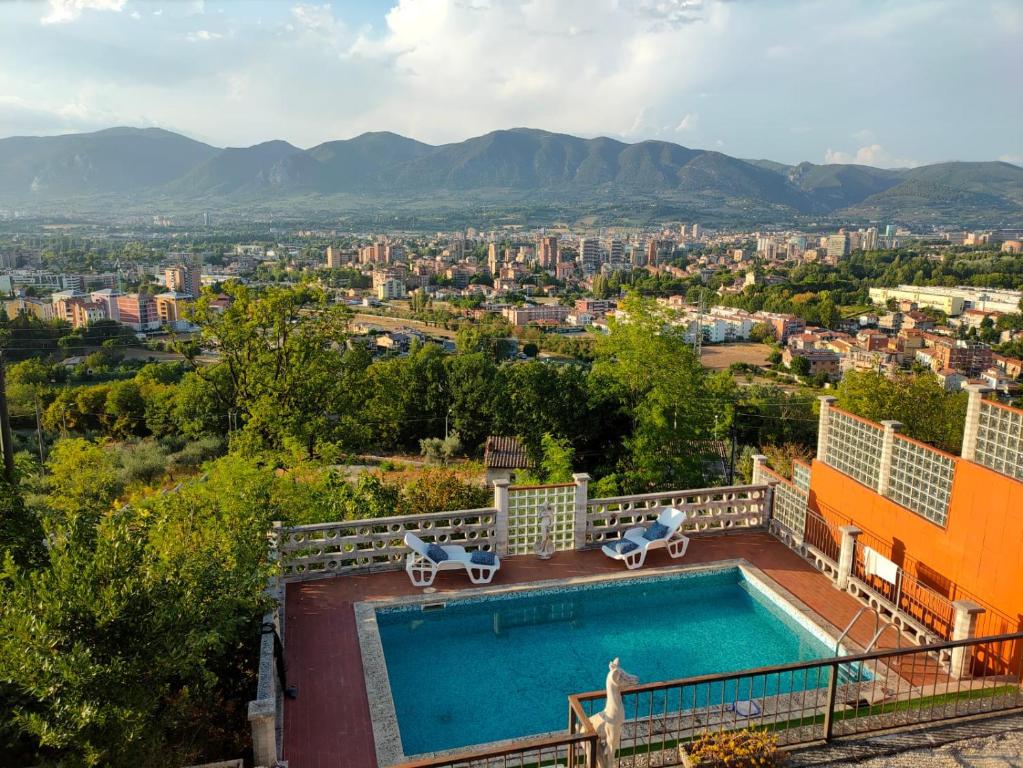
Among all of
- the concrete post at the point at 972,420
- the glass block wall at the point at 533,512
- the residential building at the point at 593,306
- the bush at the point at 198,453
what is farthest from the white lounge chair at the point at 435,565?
the residential building at the point at 593,306

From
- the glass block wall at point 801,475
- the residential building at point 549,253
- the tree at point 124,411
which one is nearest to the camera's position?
the glass block wall at point 801,475

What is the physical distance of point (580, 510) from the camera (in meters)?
8.39

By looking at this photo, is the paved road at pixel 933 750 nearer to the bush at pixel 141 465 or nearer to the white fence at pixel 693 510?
the white fence at pixel 693 510

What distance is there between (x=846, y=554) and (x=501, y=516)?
3655 millimetres

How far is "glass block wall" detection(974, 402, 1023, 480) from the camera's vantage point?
568 centimetres

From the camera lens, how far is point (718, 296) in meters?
100

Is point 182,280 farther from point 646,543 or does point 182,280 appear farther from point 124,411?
point 646,543

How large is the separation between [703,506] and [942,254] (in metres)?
147

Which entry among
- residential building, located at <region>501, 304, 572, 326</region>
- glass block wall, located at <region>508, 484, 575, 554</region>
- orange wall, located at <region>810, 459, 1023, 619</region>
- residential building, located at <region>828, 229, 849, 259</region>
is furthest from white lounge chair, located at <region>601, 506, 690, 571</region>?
residential building, located at <region>828, 229, 849, 259</region>

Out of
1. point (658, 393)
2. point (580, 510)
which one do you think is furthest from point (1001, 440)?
point (658, 393)

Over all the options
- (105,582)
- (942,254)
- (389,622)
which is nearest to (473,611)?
(389,622)

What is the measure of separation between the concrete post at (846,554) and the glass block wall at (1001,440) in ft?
5.10

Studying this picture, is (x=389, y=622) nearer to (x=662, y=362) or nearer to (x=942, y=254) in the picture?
(x=662, y=362)

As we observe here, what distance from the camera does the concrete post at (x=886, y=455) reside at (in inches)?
279
